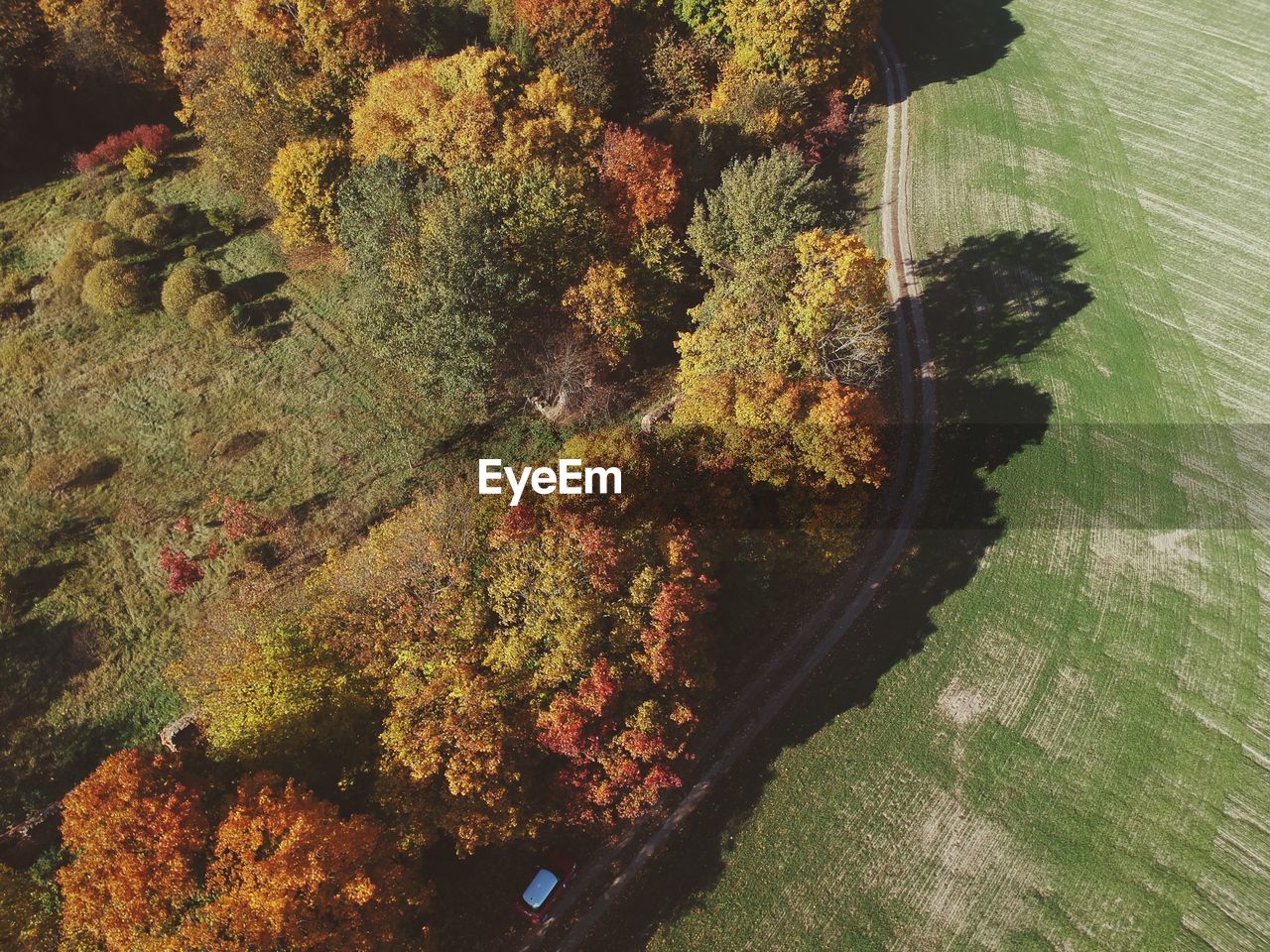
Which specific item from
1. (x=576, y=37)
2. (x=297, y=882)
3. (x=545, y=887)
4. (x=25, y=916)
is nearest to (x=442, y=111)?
(x=576, y=37)

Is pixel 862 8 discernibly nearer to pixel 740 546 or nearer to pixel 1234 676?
pixel 740 546

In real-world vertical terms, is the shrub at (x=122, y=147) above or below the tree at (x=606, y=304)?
below

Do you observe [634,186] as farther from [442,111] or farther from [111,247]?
[111,247]

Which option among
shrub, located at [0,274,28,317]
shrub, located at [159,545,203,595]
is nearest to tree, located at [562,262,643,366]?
shrub, located at [159,545,203,595]

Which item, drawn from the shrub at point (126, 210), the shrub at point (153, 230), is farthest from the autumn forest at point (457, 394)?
the shrub at point (153, 230)

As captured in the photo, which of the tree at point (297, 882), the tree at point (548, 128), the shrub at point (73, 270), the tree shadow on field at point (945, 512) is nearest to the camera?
the tree at point (297, 882)

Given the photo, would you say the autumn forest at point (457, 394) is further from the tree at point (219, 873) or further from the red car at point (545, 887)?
the red car at point (545, 887)
